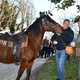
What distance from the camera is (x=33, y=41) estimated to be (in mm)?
3316

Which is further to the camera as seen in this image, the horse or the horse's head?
the horse's head

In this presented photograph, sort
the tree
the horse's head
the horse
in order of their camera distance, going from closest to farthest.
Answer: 1. the horse
2. the horse's head
3. the tree

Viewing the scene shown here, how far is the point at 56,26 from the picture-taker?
324cm

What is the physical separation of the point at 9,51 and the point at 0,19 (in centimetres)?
2192

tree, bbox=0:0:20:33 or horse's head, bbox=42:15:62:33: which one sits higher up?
tree, bbox=0:0:20:33

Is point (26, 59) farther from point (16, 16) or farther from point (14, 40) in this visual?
point (16, 16)

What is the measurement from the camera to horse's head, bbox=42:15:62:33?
3.23m

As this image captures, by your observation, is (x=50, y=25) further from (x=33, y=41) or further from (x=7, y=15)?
(x=7, y=15)

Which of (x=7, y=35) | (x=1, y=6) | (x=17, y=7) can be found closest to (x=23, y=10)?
(x=17, y=7)

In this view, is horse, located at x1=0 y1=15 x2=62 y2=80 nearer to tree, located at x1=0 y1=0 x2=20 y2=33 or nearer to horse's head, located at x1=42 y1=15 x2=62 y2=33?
horse's head, located at x1=42 y1=15 x2=62 y2=33

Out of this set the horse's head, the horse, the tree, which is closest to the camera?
the horse

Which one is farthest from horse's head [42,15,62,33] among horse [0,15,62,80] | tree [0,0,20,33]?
tree [0,0,20,33]

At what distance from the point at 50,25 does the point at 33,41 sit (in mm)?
823

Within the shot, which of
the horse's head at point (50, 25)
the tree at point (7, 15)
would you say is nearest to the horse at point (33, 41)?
the horse's head at point (50, 25)
